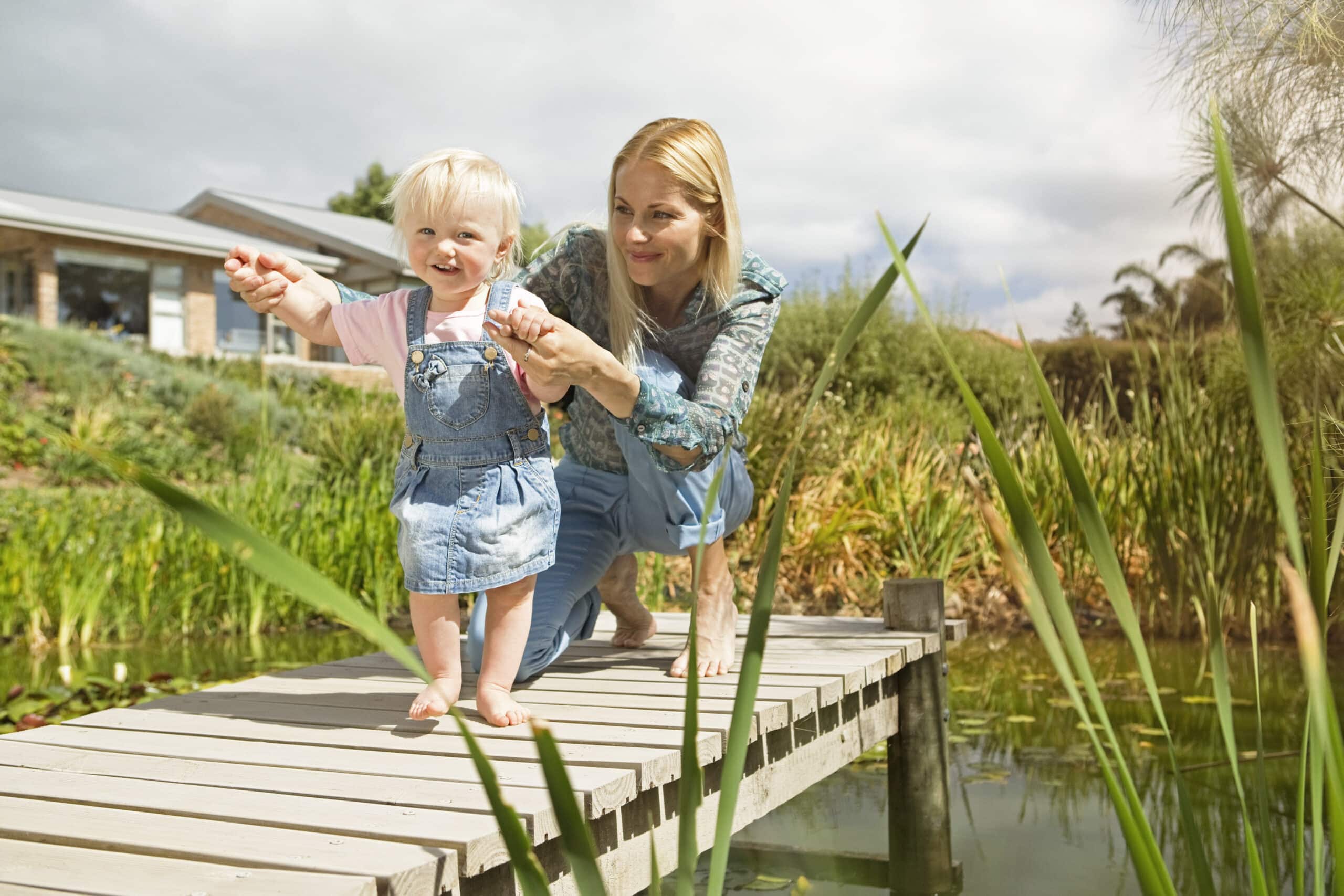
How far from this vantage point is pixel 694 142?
7.52ft

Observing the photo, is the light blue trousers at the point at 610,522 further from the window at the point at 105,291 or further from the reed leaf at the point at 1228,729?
the window at the point at 105,291

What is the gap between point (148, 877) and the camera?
4.13 ft

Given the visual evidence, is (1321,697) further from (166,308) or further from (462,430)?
(166,308)

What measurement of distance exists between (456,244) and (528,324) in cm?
30

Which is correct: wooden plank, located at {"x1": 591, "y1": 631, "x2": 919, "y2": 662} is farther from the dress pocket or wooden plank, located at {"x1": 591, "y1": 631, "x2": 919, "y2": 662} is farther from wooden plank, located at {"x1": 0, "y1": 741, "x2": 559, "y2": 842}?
wooden plank, located at {"x1": 0, "y1": 741, "x2": 559, "y2": 842}

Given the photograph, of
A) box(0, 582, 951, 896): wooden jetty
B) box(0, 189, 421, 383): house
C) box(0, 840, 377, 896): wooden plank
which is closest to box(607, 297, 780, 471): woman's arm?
box(0, 582, 951, 896): wooden jetty

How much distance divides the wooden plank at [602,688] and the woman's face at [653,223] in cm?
84

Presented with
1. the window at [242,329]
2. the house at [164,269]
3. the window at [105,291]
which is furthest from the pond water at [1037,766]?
the window at [242,329]

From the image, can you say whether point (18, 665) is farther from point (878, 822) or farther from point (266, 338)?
point (266, 338)

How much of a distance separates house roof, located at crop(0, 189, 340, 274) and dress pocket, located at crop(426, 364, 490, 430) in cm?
1425

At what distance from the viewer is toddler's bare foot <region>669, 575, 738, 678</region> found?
243 cm

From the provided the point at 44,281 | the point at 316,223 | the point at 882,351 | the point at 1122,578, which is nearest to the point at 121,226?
the point at 44,281

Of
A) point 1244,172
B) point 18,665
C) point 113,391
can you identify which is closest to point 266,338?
→ point 113,391

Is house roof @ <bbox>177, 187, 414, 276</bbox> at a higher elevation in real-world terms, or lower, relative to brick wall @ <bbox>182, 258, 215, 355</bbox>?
higher
